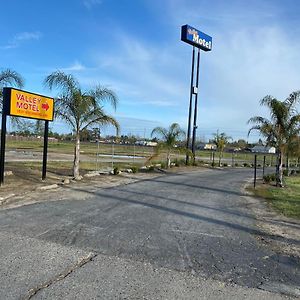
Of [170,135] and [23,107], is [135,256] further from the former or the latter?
[170,135]

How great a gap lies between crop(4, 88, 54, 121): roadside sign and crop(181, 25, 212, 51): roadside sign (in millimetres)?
20942

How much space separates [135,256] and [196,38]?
3255cm

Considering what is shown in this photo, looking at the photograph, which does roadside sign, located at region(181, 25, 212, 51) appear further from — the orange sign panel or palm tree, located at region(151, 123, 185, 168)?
the orange sign panel

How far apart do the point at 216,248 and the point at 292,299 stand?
222 cm

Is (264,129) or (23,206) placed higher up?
(264,129)

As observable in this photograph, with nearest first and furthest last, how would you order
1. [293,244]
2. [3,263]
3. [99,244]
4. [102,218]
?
[3,263] < [99,244] < [293,244] < [102,218]

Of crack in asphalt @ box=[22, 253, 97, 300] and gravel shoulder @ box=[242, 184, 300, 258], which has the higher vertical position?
crack in asphalt @ box=[22, 253, 97, 300]

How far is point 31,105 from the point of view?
1541 cm

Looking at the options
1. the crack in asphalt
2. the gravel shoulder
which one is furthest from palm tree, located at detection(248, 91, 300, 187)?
Result: the crack in asphalt

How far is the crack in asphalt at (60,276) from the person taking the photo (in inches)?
164

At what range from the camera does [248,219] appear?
979cm

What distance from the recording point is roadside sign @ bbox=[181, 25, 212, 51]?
34.6 metres

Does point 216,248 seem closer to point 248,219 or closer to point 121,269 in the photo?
point 121,269

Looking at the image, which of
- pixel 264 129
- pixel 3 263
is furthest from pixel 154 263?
pixel 264 129
